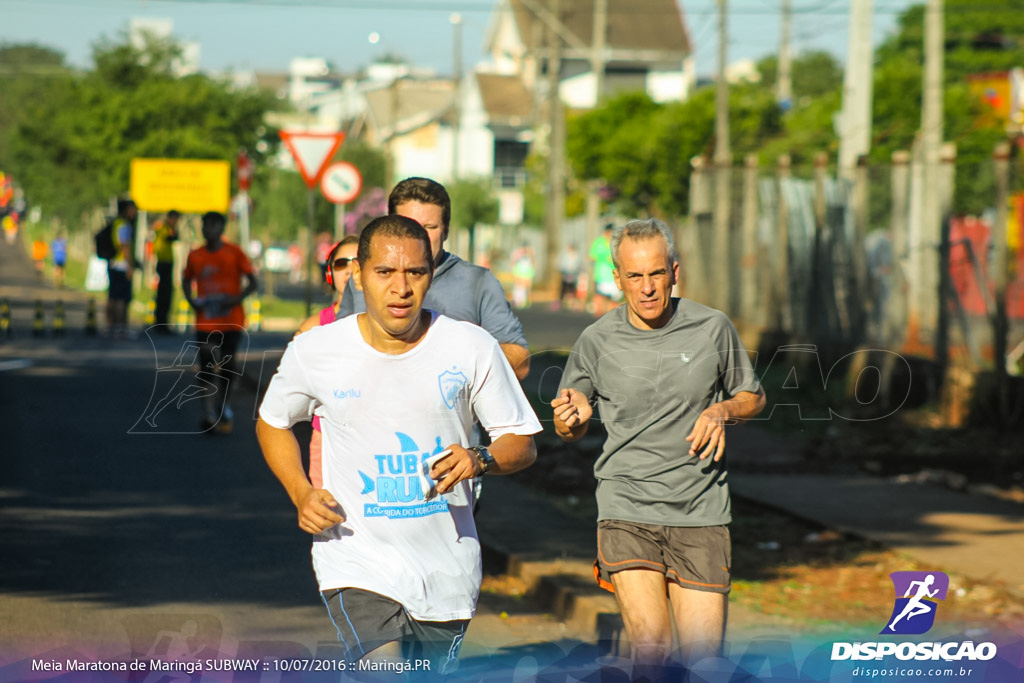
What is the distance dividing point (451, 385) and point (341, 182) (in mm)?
16548

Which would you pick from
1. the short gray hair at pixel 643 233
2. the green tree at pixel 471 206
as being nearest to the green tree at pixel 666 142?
the green tree at pixel 471 206

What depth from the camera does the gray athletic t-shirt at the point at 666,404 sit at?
200 inches

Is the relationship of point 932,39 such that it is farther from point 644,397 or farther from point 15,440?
point 644,397

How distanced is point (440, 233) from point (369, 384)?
155 cm

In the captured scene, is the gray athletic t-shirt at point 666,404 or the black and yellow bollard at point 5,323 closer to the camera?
the gray athletic t-shirt at point 666,404

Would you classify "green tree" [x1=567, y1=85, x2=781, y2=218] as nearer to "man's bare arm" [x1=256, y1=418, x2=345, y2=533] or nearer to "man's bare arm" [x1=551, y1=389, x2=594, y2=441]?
"man's bare arm" [x1=551, y1=389, x2=594, y2=441]

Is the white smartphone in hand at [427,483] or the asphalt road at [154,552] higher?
the white smartphone in hand at [427,483]

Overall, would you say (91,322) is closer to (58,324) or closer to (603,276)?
(58,324)

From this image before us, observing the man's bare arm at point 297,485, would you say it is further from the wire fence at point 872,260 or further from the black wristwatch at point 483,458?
the wire fence at point 872,260

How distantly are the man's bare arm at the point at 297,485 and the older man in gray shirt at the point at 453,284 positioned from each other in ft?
4.46

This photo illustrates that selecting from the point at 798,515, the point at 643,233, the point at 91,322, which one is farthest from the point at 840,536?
the point at 91,322

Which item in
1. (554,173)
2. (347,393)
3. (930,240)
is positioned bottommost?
(347,393)

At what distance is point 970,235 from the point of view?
14062 millimetres

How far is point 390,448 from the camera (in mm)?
4105
